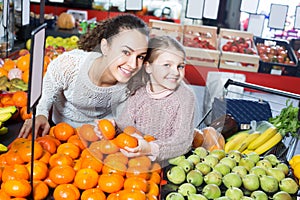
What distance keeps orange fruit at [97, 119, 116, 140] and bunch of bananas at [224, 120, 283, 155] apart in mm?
833

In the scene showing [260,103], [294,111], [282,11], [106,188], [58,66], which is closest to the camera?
[106,188]

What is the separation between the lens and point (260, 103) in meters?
2.89

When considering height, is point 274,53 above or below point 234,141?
above

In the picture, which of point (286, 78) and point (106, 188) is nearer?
point (106, 188)

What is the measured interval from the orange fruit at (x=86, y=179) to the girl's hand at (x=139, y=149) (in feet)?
0.42

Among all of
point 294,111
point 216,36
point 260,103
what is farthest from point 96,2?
point 294,111

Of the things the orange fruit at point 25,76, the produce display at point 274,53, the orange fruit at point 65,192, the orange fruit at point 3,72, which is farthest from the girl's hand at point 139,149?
the produce display at point 274,53

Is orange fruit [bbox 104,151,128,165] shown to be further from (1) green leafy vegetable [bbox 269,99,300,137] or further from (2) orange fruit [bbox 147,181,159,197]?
(1) green leafy vegetable [bbox 269,99,300,137]

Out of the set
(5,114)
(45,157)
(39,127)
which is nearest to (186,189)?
(45,157)

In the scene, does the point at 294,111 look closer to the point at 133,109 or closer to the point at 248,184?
the point at 248,184

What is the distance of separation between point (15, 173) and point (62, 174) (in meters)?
0.15

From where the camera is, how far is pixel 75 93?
1709 mm

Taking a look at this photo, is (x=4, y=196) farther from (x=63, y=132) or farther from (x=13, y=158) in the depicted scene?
(x=63, y=132)

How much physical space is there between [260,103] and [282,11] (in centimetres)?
182
